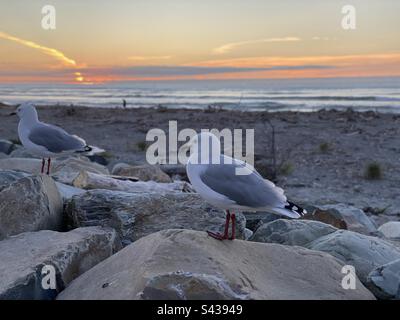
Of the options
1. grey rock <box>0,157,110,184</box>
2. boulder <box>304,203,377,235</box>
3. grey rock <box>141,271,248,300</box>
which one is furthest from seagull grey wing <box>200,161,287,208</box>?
grey rock <box>0,157,110,184</box>

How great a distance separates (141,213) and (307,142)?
12.1 meters

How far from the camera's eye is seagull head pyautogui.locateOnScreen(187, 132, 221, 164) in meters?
4.55

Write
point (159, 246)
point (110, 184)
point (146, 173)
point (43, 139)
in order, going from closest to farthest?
point (159, 246)
point (110, 184)
point (43, 139)
point (146, 173)

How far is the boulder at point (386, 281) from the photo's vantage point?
14.6 ft

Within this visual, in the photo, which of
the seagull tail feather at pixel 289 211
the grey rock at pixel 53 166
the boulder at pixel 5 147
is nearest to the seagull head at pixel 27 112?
the grey rock at pixel 53 166

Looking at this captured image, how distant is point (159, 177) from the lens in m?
8.82

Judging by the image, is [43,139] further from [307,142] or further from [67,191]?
[307,142]

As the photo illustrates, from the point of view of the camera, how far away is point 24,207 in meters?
5.28

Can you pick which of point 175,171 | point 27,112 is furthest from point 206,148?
point 175,171

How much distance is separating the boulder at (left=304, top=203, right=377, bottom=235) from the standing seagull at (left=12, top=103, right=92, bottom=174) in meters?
3.20

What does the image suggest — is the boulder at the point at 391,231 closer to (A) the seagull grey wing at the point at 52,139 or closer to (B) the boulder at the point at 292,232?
(B) the boulder at the point at 292,232

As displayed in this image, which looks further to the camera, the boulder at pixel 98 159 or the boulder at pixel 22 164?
the boulder at pixel 98 159

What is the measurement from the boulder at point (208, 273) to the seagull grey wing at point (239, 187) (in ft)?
1.18
